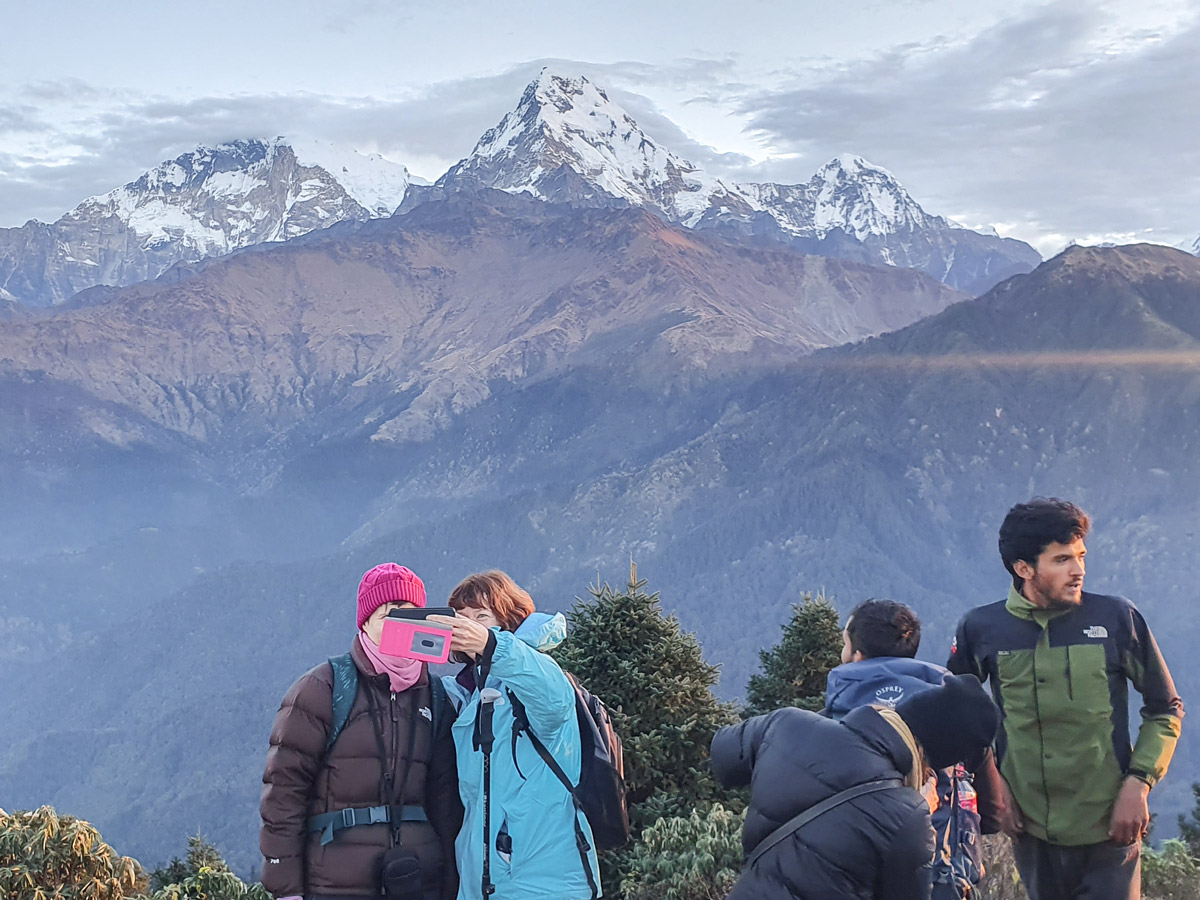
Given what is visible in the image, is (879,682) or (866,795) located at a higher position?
(879,682)

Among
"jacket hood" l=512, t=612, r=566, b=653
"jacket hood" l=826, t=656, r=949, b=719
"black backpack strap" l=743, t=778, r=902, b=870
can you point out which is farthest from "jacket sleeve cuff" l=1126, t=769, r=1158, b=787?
"jacket hood" l=512, t=612, r=566, b=653

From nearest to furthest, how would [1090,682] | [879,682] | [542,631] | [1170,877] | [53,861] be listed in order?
[879,682] → [1090,682] → [542,631] → [53,861] → [1170,877]

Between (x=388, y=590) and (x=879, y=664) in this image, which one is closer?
(x=879, y=664)

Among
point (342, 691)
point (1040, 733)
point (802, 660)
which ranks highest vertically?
point (342, 691)

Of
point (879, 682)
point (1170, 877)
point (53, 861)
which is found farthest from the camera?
point (1170, 877)

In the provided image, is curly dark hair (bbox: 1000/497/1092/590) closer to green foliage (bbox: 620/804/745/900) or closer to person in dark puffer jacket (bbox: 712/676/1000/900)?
person in dark puffer jacket (bbox: 712/676/1000/900)

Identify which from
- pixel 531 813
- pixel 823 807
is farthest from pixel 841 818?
pixel 531 813

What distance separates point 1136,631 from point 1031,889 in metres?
1.48

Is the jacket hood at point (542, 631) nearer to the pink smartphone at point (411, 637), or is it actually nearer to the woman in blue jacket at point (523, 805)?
the woman in blue jacket at point (523, 805)

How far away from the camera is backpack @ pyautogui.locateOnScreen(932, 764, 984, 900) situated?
5.05m

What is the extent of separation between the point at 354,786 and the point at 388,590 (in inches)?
38.3

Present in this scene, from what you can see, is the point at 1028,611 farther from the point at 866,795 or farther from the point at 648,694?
the point at 648,694

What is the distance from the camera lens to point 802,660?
14523mm

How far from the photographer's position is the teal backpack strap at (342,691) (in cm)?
532
